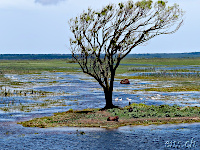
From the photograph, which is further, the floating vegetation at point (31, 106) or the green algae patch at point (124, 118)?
the floating vegetation at point (31, 106)

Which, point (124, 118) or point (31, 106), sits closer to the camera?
point (124, 118)

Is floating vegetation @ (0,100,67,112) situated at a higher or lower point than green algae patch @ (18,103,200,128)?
lower

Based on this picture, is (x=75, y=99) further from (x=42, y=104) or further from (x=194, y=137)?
(x=194, y=137)

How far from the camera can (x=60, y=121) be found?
34.3 meters

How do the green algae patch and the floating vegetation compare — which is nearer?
the green algae patch

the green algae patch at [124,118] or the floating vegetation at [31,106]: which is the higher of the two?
the green algae patch at [124,118]

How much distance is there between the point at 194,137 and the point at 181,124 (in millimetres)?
5291

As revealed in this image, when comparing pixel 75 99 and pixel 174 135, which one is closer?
pixel 174 135

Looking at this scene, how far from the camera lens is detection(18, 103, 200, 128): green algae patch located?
32906mm

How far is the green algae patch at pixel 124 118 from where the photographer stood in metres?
32.9

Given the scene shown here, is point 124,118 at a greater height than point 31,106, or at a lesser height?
greater

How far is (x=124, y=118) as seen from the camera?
34562 mm

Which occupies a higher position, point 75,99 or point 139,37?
point 139,37

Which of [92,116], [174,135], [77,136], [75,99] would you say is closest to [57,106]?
[75,99]
